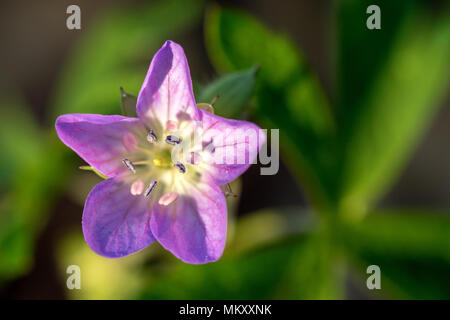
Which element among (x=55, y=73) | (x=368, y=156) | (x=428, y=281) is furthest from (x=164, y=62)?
(x=55, y=73)

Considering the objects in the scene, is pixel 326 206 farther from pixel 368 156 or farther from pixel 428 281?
pixel 428 281

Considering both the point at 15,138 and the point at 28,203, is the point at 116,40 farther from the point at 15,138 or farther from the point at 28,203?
the point at 28,203

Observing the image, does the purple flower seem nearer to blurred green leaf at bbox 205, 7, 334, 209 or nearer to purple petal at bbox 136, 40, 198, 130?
purple petal at bbox 136, 40, 198, 130

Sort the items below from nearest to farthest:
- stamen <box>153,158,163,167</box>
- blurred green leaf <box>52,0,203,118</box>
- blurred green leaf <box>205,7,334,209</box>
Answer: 1. stamen <box>153,158,163,167</box>
2. blurred green leaf <box>205,7,334,209</box>
3. blurred green leaf <box>52,0,203,118</box>

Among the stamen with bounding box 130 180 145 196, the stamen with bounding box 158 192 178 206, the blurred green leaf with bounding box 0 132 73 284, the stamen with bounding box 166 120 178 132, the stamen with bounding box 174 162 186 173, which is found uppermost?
the stamen with bounding box 166 120 178 132

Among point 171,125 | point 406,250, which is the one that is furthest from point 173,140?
point 406,250

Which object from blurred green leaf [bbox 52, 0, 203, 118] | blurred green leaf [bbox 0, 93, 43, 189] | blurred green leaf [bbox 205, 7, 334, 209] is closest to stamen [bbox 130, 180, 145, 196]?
blurred green leaf [bbox 205, 7, 334, 209]
